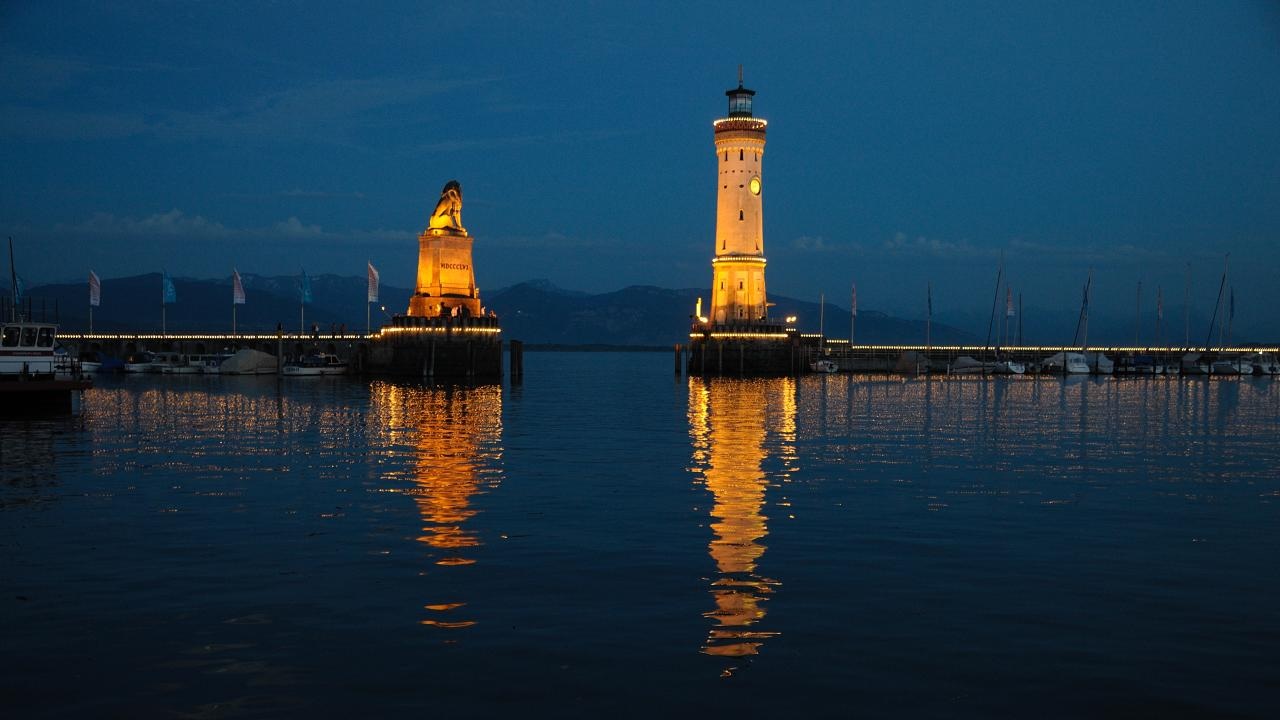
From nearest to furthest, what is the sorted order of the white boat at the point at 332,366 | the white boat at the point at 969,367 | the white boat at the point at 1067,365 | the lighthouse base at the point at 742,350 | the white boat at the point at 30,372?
the white boat at the point at 30,372 → the white boat at the point at 332,366 → the lighthouse base at the point at 742,350 → the white boat at the point at 1067,365 → the white boat at the point at 969,367

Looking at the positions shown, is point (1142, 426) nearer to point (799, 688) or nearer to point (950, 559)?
point (950, 559)

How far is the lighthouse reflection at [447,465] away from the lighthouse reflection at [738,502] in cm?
354

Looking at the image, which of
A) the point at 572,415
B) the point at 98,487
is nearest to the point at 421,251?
the point at 572,415

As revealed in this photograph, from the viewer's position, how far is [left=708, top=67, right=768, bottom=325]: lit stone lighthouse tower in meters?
121

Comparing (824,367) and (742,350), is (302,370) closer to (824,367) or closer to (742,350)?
(742,350)

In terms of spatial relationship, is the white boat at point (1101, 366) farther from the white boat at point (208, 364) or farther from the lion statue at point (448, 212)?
the white boat at point (208, 364)

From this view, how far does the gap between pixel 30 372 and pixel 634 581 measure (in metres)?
45.5

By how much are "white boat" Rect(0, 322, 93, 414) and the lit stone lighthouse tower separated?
78131 mm

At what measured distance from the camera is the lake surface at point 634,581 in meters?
11.9

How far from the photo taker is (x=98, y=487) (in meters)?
27.1

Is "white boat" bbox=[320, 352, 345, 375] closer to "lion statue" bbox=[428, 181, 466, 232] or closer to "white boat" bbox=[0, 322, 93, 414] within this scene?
"lion statue" bbox=[428, 181, 466, 232]

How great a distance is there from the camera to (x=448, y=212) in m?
117

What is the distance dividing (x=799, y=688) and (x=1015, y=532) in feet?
37.1

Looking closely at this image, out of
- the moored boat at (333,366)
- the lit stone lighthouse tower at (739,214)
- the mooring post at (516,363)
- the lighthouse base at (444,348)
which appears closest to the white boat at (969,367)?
the lit stone lighthouse tower at (739,214)
